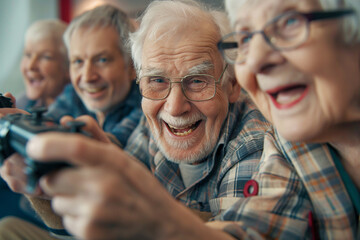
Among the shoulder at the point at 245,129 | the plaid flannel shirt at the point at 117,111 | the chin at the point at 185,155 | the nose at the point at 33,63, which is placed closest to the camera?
the shoulder at the point at 245,129

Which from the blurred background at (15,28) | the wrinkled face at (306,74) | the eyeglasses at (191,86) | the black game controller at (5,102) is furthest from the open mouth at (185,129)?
the blurred background at (15,28)

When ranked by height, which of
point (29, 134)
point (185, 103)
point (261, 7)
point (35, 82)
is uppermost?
point (261, 7)

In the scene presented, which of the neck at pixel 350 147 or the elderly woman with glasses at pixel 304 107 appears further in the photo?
the neck at pixel 350 147

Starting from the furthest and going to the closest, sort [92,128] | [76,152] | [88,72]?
[88,72] < [92,128] < [76,152]

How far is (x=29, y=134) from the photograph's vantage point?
21.8 inches

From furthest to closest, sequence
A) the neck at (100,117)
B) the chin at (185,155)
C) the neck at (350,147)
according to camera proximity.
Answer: the neck at (100,117)
the chin at (185,155)
the neck at (350,147)

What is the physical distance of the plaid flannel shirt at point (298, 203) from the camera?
0.69 meters

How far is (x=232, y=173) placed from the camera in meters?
0.94

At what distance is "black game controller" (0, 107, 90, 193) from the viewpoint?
1.70 feet

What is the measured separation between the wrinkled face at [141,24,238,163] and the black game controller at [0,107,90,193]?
471 millimetres

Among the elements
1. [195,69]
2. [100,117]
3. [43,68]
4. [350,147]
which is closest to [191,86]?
[195,69]

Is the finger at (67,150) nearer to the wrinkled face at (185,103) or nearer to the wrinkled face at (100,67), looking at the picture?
the wrinkled face at (185,103)

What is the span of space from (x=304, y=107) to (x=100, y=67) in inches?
50.7

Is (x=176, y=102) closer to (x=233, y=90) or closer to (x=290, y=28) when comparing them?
(x=233, y=90)
